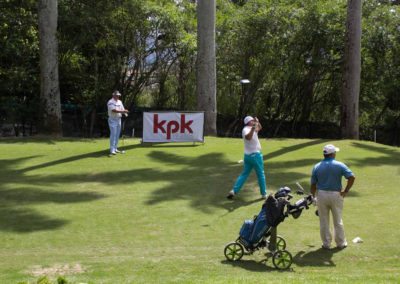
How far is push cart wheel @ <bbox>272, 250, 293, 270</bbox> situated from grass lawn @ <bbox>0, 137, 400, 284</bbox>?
119 mm

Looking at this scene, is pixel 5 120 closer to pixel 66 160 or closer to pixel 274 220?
pixel 66 160

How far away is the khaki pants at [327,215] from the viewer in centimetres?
888

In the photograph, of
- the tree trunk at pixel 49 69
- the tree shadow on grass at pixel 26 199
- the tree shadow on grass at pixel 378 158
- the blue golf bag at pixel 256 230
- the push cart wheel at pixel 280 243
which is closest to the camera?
the blue golf bag at pixel 256 230

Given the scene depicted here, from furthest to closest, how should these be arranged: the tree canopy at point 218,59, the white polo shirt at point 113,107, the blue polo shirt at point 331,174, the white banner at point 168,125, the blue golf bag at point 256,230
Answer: the tree canopy at point 218,59, the white banner at point 168,125, the white polo shirt at point 113,107, the blue polo shirt at point 331,174, the blue golf bag at point 256,230

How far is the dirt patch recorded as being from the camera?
7621mm

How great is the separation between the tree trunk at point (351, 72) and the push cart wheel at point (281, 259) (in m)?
15.0

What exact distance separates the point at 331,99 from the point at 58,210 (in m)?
19.2

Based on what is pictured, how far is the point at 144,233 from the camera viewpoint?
9.69m

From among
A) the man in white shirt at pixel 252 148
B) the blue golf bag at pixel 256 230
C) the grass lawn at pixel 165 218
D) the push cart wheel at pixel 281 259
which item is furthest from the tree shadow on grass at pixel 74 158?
the push cart wheel at pixel 281 259

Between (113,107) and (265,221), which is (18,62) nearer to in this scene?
(113,107)

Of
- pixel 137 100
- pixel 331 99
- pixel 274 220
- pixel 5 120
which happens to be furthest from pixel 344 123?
pixel 274 220

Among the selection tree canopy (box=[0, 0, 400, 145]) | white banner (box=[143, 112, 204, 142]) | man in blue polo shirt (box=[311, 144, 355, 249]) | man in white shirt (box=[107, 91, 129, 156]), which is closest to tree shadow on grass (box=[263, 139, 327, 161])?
white banner (box=[143, 112, 204, 142])

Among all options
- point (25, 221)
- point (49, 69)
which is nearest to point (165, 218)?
point (25, 221)

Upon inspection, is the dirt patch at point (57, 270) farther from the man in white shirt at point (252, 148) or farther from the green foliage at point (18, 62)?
the green foliage at point (18, 62)
